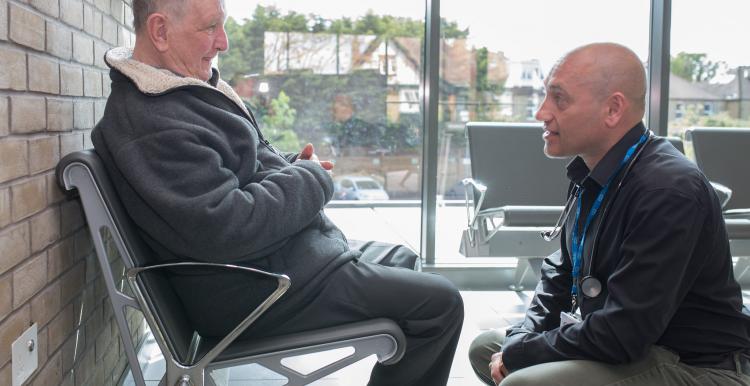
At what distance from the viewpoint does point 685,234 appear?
1400 millimetres

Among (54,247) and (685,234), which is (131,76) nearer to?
(54,247)

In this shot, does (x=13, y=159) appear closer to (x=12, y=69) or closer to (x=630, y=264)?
(x=12, y=69)

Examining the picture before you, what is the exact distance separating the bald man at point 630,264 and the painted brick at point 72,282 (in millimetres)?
1053

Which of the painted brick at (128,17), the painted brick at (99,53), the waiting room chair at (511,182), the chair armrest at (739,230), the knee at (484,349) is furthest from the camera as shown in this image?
the waiting room chair at (511,182)

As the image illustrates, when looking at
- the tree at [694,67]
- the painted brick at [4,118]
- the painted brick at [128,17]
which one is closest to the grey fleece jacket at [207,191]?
the painted brick at [4,118]

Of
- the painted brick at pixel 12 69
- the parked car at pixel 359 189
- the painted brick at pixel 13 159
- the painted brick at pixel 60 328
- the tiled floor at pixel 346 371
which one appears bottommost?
the tiled floor at pixel 346 371

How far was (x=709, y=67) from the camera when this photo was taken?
4.57m

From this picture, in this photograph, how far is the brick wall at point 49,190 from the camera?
138 cm

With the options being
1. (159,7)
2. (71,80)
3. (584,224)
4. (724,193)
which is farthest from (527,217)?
(71,80)

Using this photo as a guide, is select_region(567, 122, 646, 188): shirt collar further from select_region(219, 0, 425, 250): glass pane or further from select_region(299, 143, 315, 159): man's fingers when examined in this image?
select_region(219, 0, 425, 250): glass pane

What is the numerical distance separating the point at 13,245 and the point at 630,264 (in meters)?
1.21

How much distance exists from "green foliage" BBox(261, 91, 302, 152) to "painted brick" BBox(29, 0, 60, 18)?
260 cm

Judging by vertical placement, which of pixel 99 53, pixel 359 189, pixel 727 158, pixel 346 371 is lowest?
pixel 346 371

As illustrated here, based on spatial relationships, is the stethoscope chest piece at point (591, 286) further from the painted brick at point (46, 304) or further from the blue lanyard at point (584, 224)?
the painted brick at point (46, 304)
